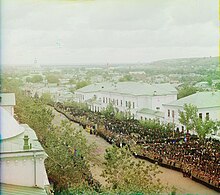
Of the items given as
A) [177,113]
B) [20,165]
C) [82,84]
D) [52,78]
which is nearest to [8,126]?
[20,165]

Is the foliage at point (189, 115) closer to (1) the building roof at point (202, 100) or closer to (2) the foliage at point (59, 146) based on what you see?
(1) the building roof at point (202, 100)

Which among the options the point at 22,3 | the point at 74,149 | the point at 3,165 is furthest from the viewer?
the point at 74,149

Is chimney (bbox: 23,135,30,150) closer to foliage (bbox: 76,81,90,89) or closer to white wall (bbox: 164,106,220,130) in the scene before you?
foliage (bbox: 76,81,90,89)

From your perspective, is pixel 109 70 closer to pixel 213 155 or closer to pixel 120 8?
pixel 120 8

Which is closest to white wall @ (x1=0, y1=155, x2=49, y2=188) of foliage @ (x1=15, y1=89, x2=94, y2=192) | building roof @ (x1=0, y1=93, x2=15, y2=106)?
foliage @ (x1=15, y1=89, x2=94, y2=192)

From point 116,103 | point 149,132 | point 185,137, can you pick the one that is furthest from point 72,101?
point 185,137

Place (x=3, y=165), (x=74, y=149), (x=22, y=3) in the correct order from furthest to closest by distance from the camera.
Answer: (x=74, y=149) < (x=22, y=3) < (x=3, y=165)
